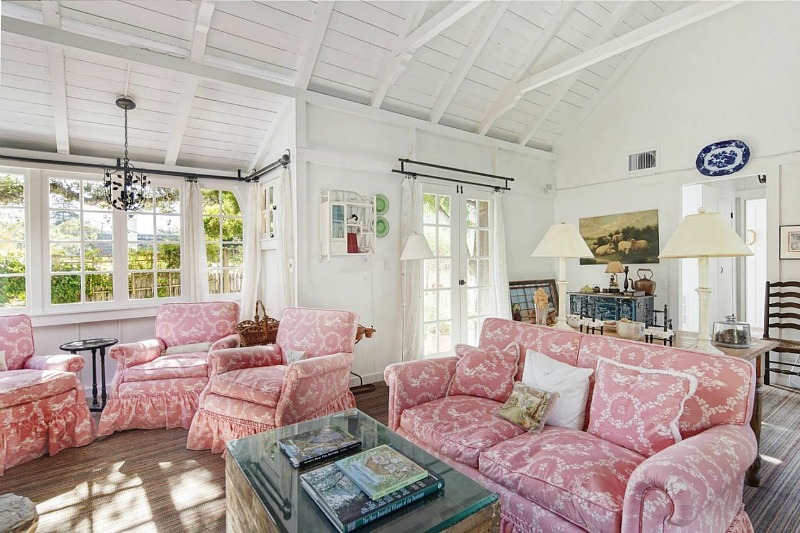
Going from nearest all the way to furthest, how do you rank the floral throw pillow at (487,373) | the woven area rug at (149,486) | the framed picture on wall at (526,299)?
the woven area rug at (149,486) < the floral throw pillow at (487,373) < the framed picture on wall at (526,299)

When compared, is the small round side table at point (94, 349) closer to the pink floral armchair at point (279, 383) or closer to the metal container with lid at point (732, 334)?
the pink floral armchair at point (279, 383)

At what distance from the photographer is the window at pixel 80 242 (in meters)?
3.79

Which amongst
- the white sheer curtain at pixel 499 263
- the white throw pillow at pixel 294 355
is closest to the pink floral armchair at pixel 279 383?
the white throw pillow at pixel 294 355

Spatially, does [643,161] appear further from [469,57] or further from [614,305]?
[469,57]

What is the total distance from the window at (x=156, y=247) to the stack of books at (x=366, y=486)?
11.4 ft

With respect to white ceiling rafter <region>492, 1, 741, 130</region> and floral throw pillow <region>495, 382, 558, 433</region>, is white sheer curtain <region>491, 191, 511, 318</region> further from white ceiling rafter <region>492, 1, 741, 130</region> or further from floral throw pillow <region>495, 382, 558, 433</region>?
floral throw pillow <region>495, 382, 558, 433</region>

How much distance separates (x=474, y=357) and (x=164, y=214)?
361 cm

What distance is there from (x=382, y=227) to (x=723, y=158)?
389 centimetres

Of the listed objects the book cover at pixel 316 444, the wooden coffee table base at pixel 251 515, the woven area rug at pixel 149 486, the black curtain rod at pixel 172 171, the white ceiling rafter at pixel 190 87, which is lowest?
the woven area rug at pixel 149 486

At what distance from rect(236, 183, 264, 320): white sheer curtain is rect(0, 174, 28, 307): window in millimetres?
1850

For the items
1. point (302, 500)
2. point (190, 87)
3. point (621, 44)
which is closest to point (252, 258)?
point (190, 87)

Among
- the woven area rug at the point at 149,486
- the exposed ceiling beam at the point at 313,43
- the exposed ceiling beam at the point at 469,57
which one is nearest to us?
the woven area rug at the point at 149,486

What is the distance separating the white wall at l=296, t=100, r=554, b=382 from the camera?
12.9 ft

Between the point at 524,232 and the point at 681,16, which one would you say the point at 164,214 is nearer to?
the point at 524,232
